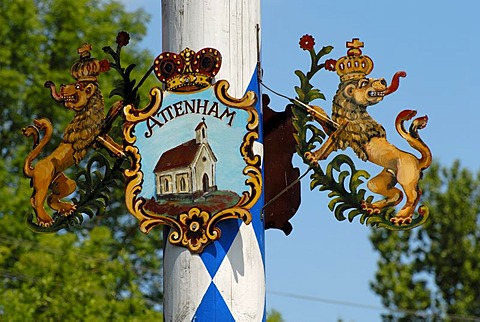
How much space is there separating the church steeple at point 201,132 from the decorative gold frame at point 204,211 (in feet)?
0.39

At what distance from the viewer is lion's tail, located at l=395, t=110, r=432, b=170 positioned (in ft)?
17.3

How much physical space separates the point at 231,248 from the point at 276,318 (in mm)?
18145

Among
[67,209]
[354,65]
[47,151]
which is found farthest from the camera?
[47,151]

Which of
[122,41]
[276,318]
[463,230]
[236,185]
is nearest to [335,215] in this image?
[236,185]

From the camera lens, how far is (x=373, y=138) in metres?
5.32

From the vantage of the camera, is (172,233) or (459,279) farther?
(459,279)

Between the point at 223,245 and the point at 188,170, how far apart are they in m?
0.32

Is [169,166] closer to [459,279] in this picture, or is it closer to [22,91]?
[22,91]

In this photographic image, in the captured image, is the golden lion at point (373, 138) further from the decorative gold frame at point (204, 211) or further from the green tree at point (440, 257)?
the green tree at point (440, 257)

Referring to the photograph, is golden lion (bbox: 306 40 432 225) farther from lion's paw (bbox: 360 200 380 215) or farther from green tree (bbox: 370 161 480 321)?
green tree (bbox: 370 161 480 321)

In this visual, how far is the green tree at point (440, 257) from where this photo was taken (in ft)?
104

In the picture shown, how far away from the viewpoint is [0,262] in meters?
23.3

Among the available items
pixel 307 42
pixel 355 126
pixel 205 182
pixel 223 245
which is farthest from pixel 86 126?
pixel 355 126

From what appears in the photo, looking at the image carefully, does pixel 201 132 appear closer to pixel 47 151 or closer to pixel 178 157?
pixel 178 157
